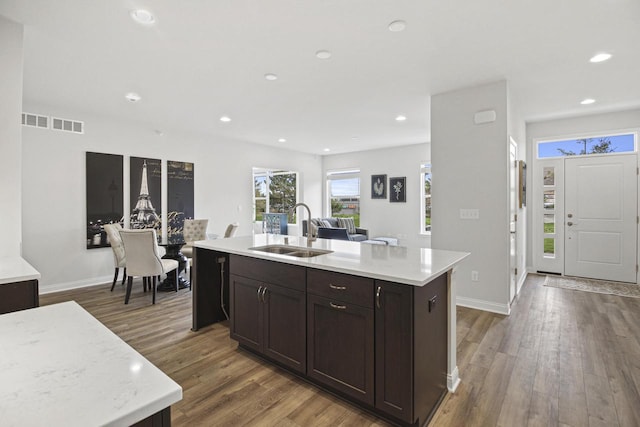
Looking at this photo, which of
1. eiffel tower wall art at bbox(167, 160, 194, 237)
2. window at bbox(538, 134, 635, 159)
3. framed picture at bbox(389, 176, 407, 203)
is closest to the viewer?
window at bbox(538, 134, 635, 159)

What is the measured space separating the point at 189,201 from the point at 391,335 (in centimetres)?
511

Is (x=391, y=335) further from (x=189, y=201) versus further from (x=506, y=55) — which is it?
(x=189, y=201)

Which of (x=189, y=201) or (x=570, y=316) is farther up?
(x=189, y=201)

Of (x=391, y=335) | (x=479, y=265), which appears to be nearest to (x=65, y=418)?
(x=391, y=335)

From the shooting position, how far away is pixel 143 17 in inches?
91.5

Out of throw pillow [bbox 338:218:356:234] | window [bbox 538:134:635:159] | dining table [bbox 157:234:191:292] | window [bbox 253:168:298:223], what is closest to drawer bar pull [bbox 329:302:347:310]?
dining table [bbox 157:234:191:292]

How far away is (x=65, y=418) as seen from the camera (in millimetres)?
578

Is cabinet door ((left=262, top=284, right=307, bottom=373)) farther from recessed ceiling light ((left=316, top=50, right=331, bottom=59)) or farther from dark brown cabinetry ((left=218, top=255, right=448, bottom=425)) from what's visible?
recessed ceiling light ((left=316, top=50, right=331, bottom=59))

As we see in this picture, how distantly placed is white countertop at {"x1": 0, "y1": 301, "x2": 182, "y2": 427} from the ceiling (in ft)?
7.14

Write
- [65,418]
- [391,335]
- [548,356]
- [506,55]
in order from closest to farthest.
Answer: [65,418], [391,335], [548,356], [506,55]

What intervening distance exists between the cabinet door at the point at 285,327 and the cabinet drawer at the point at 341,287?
15 cm

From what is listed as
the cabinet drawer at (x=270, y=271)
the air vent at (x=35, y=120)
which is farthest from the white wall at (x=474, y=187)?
the air vent at (x=35, y=120)

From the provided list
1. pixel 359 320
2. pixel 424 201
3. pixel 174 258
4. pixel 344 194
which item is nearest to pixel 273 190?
pixel 344 194

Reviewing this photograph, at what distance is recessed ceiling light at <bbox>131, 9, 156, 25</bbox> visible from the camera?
227 cm
